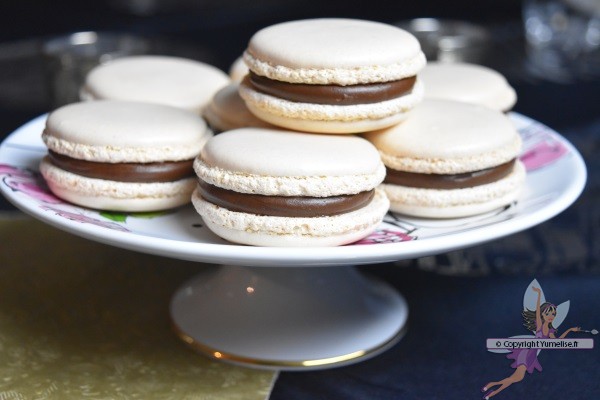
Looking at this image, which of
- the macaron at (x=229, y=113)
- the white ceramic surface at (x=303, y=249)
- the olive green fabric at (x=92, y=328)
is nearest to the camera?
the white ceramic surface at (x=303, y=249)

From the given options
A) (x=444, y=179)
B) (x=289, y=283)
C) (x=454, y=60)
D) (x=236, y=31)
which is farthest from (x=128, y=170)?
(x=236, y=31)

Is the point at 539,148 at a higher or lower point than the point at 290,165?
lower

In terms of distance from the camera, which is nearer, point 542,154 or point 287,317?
point 287,317

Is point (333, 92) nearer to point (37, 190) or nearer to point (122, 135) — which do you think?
point (122, 135)

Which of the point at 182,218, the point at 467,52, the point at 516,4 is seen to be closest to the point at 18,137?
the point at 182,218

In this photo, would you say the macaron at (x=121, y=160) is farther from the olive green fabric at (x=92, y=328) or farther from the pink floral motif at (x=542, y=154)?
the pink floral motif at (x=542, y=154)

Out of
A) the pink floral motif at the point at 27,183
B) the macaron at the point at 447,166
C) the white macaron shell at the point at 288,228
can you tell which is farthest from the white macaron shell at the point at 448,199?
the pink floral motif at the point at 27,183

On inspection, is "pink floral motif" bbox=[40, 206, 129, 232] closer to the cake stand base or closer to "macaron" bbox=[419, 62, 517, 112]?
the cake stand base
